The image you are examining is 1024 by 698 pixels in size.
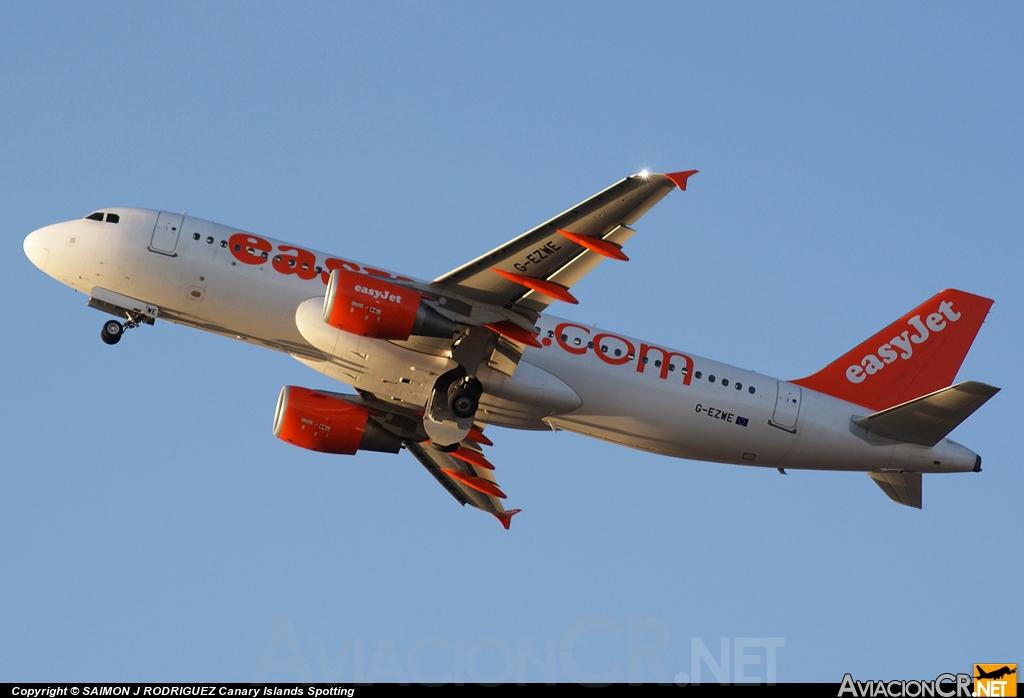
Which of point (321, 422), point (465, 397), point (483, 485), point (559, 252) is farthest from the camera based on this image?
point (483, 485)

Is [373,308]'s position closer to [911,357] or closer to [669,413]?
[669,413]

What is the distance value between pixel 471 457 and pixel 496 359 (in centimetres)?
696

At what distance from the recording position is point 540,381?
34.1 m

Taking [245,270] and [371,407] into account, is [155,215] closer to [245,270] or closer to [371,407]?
[245,270]

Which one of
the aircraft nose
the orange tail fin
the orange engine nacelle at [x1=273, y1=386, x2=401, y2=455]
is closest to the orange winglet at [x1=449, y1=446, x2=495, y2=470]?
the orange engine nacelle at [x1=273, y1=386, x2=401, y2=455]

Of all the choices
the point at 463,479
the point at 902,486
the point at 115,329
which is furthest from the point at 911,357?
the point at 115,329

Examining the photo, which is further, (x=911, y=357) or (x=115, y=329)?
(x=911, y=357)

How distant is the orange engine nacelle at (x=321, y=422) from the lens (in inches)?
1451

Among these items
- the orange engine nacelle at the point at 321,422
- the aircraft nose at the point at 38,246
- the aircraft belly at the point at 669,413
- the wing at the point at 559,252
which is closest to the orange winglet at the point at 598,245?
the wing at the point at 559,252

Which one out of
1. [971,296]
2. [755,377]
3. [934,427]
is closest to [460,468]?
[755,377]

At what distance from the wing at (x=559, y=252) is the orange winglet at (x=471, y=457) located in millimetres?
8612

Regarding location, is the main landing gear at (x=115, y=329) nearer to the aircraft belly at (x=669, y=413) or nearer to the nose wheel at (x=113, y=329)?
the nose wheel at (x=113, y=329)

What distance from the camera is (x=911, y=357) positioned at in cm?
3894

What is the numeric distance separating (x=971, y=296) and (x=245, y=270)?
24.9 m
